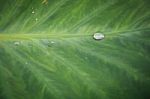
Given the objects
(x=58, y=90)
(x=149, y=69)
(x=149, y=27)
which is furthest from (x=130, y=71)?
(x=58, y=90)

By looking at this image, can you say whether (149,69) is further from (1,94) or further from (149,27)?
(1,94)

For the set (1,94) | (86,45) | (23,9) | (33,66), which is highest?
(23,9)

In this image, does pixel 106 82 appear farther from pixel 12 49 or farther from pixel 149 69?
pixel 12 49

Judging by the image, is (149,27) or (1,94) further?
(1,94)

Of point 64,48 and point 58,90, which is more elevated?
point 64,48

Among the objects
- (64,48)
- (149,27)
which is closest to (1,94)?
(64,48)

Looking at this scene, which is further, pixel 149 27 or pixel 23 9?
pixel 23 9
